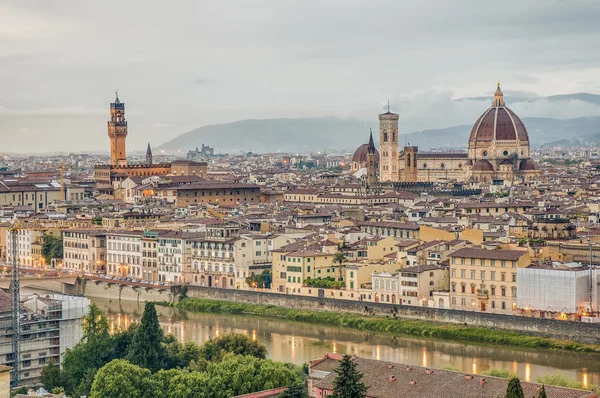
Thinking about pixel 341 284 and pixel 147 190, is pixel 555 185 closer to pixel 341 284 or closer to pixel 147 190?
pixel 147 190

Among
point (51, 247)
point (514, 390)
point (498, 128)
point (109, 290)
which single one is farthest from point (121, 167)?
point (514, 390)

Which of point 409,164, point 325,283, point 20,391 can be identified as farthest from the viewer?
point 409,164

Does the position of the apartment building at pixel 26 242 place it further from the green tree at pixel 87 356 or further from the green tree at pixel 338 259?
the green tree at pixel 87 356

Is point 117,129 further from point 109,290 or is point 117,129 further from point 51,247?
point 109,290

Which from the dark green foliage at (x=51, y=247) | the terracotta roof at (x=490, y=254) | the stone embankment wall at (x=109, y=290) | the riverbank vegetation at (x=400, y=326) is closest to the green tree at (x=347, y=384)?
the riverbank vegetation at (x=400, y=326)

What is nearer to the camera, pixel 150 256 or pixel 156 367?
pixel 156 367

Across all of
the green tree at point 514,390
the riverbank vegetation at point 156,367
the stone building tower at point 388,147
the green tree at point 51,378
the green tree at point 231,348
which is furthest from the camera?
the stone building tower at point 388,147

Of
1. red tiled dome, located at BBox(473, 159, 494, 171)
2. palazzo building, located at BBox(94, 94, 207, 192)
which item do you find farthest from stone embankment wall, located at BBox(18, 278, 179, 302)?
red tiled dome, located at BBox(473, 159, 494, 171)
